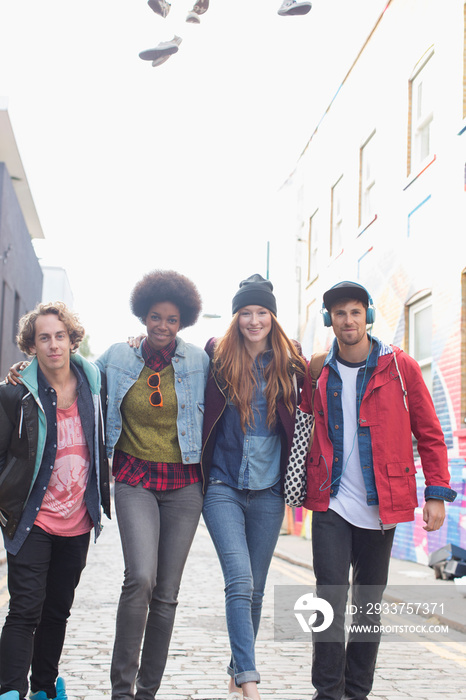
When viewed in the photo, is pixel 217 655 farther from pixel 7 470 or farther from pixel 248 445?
pixel 7 470

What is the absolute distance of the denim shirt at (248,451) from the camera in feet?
13.7

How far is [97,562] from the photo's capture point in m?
11.8

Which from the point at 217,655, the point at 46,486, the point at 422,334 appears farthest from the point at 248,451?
the point at 422,334

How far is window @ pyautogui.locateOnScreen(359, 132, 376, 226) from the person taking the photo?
50.8ft

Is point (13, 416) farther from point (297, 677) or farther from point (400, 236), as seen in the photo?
point (400, 236)

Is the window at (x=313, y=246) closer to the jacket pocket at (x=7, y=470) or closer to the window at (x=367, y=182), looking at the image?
the window at (x=367, y=182)

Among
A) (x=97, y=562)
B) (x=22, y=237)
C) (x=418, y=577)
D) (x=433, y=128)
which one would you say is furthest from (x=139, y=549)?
(x=22, y=237)

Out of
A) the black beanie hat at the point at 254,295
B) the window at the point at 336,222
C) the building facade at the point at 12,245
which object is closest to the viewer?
the black beanie hat at the point at 254,295

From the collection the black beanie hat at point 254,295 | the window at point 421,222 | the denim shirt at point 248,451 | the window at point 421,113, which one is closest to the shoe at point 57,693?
the denim shirt at point 248,451

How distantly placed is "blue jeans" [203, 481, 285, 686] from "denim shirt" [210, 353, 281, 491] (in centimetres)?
7

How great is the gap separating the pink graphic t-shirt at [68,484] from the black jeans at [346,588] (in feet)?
3.84

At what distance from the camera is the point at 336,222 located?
1845cm

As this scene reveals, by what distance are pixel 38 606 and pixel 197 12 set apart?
570cm

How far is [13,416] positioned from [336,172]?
15425mm
